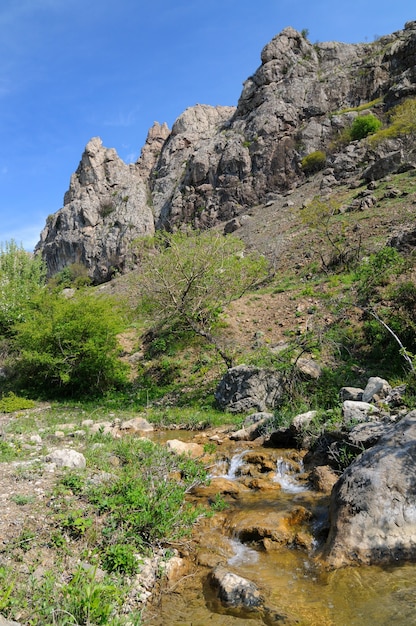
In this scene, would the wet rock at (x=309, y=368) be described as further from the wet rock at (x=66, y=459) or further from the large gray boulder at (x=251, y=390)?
the wet rock at (x=66, y=459)

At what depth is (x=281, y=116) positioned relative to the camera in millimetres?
51219

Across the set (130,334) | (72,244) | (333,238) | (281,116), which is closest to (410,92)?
(281,116)

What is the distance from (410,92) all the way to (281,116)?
571 inches

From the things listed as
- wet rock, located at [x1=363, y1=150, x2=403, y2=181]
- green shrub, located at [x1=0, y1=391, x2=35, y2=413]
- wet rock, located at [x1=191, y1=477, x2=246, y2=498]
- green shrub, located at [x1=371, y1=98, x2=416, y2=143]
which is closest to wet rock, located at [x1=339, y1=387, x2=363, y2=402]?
wet rock, located at [x1=191, y1=477, x2=246, y2=498]

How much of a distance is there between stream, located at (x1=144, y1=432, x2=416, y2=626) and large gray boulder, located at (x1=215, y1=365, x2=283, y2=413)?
4.99m

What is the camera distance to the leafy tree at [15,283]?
1941 centimetres

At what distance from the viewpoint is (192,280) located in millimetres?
14773

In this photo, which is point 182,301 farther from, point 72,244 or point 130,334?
point 72,244

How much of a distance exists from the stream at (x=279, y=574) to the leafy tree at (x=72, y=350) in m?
9.42

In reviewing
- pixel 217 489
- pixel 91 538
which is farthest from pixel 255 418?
pixel 91 538

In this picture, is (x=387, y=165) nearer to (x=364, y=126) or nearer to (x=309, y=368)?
(x=364, y=126)

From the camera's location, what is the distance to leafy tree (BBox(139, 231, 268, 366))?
14914mm

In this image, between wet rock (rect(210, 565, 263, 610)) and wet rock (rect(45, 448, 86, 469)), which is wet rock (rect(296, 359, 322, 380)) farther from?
wet rock (rect(210, 565, 263, 610))

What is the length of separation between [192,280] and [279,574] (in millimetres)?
11032
